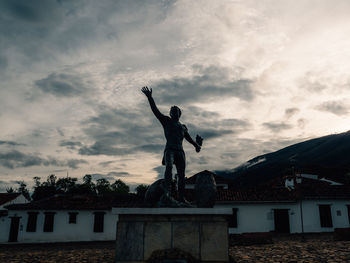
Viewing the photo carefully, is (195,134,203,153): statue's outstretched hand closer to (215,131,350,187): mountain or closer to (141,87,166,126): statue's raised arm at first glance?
(141,87,166,126): statue's raised arm

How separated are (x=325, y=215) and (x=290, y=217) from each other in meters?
2.92

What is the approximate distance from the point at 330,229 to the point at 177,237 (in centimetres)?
2045

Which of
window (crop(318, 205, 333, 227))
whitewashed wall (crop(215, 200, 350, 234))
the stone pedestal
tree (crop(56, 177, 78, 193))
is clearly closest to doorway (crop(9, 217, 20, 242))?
whitewashed wall (crop(215, 200, 350, 234))

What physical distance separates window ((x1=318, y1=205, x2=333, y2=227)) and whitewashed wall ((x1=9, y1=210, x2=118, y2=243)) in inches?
667

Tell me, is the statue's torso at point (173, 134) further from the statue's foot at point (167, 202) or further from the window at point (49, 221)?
the window at point (49, 221)

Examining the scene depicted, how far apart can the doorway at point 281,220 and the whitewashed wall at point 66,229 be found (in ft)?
43.4

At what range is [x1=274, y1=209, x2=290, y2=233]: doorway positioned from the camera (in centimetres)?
2014

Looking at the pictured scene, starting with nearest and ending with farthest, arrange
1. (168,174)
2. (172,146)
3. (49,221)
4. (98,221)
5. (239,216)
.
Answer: (168,174)
(172,146)
(239,216)
(49,221)
(98,221)

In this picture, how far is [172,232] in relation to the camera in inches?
196

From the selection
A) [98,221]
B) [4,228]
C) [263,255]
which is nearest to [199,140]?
[263,255]

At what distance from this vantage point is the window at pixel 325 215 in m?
20.3

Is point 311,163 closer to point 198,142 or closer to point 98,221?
point 98,221

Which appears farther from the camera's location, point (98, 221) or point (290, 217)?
point (98, 221)

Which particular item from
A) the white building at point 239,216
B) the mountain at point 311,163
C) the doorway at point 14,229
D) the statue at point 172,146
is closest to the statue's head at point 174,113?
the statue at point 172,146
